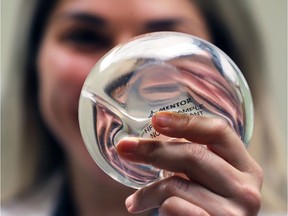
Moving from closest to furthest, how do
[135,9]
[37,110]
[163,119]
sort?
1. [163,119]
2. [135,9]
3. [37,110]

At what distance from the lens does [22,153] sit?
976 mm

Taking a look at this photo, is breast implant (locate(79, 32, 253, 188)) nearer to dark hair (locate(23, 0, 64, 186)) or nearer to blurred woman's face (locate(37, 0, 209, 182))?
blurred woman's face (locate(37, 0, 209, 182))

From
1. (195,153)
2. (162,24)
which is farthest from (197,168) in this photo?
(162,24)

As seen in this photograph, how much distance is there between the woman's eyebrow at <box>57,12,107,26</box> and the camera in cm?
66

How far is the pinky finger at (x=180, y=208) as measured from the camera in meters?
0.38

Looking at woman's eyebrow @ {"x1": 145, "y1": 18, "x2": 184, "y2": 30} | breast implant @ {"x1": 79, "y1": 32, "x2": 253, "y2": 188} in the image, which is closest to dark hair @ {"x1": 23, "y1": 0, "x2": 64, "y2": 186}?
woman's eyebrow @ {"x1": 145, "y1": 18, "x2": 184, "y2": 30}

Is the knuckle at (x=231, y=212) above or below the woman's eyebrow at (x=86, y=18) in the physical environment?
below

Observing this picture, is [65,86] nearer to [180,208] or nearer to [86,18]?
[86,18]

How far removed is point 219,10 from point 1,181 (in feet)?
1.83

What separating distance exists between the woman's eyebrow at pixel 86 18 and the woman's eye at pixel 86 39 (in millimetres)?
14

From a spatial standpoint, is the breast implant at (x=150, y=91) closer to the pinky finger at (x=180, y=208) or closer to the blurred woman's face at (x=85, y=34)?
the pinky finger at (x=180, y=208)

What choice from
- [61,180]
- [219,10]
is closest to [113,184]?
[61,180]

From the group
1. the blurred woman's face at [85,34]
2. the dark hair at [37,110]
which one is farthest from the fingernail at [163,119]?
the dark hair at [37,110]

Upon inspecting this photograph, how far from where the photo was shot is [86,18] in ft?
2.21
